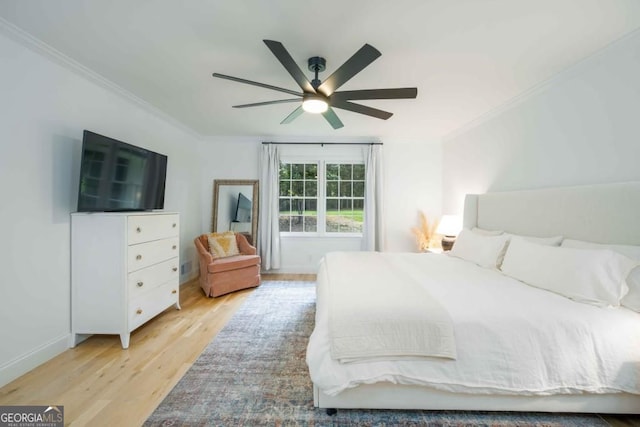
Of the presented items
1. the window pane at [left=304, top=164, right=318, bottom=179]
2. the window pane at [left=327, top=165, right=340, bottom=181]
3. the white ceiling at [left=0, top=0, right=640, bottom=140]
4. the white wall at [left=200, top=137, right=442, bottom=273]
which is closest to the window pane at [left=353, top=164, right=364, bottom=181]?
the window pane at [left=327, top=165, right=340, bottom=181]

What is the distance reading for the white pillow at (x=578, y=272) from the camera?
1.65m

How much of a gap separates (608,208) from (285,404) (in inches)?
105

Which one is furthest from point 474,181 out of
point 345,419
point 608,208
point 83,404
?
point 83,404

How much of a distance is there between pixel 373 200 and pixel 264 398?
3.50 metres

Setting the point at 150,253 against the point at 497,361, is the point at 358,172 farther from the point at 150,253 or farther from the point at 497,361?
the point at 497,361

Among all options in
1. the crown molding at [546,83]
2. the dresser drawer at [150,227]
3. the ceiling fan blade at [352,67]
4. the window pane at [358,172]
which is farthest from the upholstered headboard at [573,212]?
the dresser drawer at [150,227]

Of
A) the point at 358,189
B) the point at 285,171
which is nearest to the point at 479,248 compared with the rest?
the point at 358,189

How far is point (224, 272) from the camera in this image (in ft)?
11.8

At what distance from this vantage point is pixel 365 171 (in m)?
4.66

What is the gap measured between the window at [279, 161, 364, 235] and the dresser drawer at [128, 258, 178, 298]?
220cm

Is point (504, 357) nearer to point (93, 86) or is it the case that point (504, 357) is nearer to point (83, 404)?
point (83, 404)

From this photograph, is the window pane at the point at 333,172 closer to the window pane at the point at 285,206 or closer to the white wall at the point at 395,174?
the white wall at the point at 395,174

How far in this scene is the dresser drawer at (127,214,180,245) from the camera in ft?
7.75

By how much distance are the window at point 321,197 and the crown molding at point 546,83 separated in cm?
195
